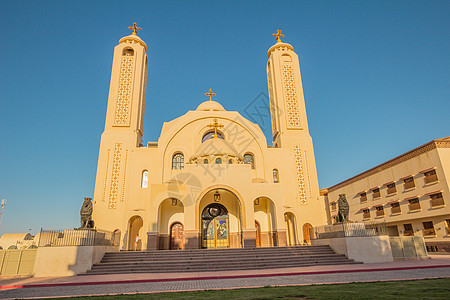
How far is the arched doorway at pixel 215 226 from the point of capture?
1784cm

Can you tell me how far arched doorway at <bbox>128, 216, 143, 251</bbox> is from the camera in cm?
1884

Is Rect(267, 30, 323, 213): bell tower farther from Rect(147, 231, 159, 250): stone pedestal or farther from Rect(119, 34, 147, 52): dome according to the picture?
Rect(119, 34, 147, 52): dome

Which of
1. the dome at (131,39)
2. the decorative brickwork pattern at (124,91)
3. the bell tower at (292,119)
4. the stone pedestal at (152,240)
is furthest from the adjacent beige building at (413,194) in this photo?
the dome at (131,39)

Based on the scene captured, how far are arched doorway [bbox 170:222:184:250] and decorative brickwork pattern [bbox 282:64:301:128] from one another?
461 inches

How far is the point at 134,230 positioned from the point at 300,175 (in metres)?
13.1

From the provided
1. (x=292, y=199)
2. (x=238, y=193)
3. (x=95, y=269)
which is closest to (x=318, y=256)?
(x=238, y=193)

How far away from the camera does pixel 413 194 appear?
20.6 m

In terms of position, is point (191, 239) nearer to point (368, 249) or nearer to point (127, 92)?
point (368, 249)

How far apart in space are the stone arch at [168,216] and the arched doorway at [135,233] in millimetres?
2211

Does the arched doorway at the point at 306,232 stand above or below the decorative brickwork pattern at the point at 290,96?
below

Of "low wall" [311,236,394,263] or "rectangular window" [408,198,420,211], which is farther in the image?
"rectangular window" [408,198,420,211]

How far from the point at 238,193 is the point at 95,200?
32.2ft

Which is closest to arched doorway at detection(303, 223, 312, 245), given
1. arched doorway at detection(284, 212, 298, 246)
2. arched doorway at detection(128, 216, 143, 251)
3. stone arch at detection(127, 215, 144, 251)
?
arched doorway at detection(284, 212, 298, 246)

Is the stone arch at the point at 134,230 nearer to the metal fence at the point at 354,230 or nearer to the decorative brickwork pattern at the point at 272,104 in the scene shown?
the metal fence at the point at 354,230
